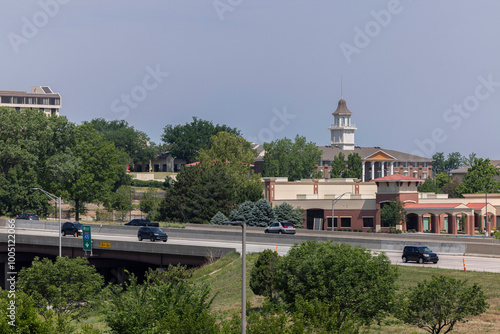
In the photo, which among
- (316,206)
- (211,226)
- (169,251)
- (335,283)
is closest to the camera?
(335,283)

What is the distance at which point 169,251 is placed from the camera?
56.8 metres

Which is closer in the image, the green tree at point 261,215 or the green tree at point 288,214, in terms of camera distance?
the green tree at point 261,215

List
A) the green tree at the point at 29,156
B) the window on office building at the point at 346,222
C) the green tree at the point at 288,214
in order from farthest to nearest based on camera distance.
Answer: the window on office building at the point at 346,222 < the green tree at the point at 29,156 < the green tree at the point at 288,214

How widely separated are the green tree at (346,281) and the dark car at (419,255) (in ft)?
59.4

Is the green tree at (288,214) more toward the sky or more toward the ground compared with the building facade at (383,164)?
more toward the ground

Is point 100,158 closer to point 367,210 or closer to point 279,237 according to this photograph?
point 367,210

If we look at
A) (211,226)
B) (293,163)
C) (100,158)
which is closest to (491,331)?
(211,226)

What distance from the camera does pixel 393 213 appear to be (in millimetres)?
91812

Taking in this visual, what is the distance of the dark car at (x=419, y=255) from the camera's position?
4822 cm

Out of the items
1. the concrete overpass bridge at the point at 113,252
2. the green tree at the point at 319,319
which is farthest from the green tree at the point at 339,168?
the green tree at the point at 319,319

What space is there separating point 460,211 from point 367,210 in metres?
12.4

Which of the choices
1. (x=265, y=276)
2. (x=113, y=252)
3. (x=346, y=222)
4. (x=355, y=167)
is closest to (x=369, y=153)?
(x=355, y=167)

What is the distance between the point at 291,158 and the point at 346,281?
404 feet

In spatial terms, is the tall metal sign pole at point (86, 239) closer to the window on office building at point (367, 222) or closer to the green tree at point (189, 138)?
the window on office building at point (367, 222)
